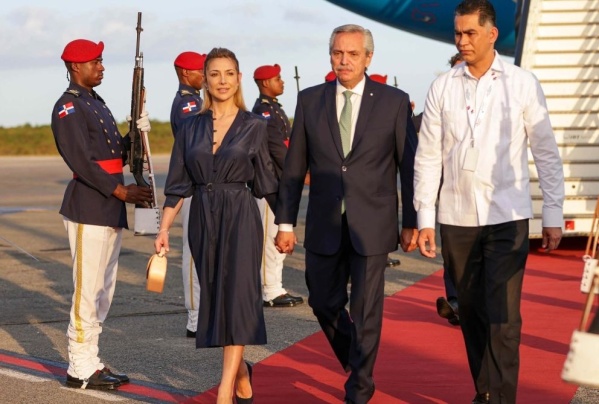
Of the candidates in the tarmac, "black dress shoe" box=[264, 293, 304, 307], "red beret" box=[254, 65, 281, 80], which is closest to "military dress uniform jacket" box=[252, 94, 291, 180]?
"red beret" box=[254, 65, 281, 80]

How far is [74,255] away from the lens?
7.19 metres

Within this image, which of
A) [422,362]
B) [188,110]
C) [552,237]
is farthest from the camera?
[188,110]

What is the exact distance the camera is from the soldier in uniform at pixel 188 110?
8.81 m

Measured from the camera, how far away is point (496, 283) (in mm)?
5918

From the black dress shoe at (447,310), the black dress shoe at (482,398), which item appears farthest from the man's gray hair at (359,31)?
the black dress shoe at (447,310)

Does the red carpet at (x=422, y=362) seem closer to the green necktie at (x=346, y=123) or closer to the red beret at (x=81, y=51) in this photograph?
the green necktie at (x=346, y=123)

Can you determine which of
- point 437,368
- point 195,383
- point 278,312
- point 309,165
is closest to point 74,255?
point 195,383

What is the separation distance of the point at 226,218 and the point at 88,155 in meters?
1.25

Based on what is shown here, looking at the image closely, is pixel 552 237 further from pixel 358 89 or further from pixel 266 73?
pixel 266 73

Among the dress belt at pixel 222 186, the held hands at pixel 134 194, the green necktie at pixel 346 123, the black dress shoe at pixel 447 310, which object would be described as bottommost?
the black dress shoe at pixel 447 310

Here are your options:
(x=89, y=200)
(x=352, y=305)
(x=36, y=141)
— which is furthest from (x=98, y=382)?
(x=36, y=141)

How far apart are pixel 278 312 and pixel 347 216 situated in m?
3.80

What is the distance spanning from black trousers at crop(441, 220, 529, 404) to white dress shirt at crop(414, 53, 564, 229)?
3.0 inches

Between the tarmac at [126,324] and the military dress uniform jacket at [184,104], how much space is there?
1.56 m
